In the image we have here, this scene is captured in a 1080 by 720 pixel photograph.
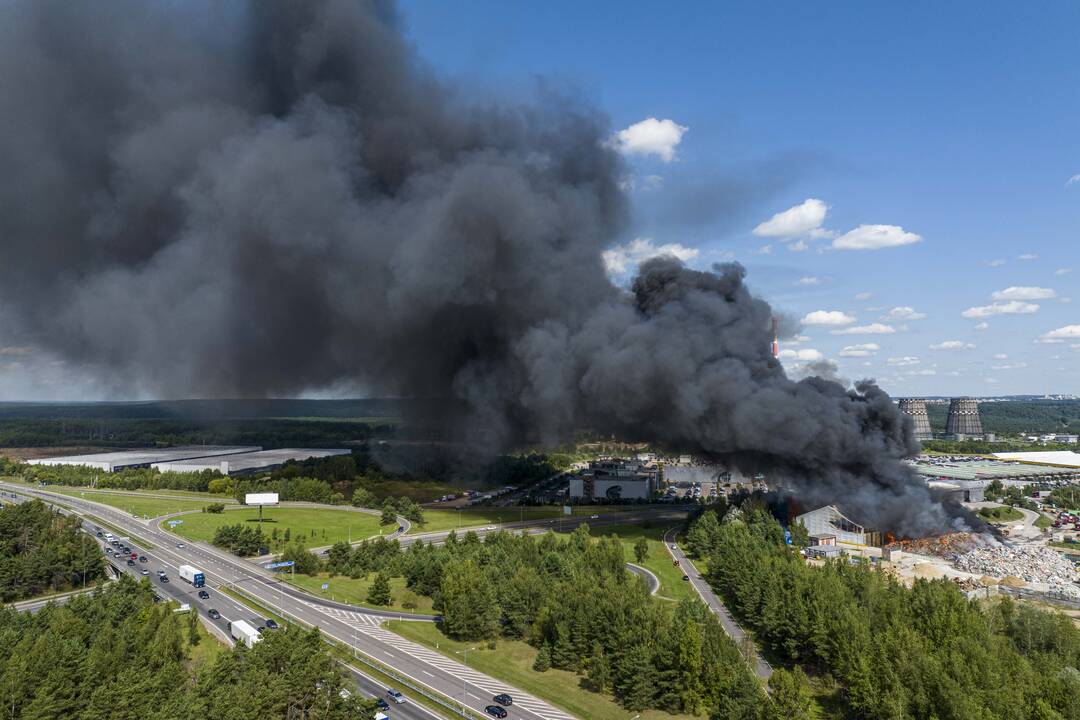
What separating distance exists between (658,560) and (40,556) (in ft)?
144

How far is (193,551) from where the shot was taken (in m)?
58.1

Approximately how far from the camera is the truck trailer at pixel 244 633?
111ft

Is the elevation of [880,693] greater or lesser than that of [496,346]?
lesser

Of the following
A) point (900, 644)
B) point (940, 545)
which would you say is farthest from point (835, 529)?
point (900, 644)

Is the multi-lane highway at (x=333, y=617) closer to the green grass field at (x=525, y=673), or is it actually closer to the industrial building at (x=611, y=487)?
the green grass field at (x=525, y=673)

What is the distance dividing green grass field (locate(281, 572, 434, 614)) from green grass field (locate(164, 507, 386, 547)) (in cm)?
1167

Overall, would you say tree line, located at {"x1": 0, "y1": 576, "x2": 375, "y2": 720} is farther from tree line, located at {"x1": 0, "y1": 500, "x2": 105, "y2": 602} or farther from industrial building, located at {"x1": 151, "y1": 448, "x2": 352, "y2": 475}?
industrial building, located at {"x1": 151, "y1": 448, "x2": 352, "y2": 475}

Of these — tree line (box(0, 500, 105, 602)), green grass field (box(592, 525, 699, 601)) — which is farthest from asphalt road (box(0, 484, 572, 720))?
green grass field (box(592, 525, 699, 601))

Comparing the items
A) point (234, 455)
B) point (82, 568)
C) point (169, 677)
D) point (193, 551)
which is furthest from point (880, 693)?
point (234, 455)

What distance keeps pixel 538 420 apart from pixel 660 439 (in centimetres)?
1242

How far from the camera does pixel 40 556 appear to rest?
46031 mm

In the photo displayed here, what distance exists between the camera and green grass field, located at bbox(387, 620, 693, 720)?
28938 mm

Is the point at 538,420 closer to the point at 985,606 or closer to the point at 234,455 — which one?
the point at 985,606

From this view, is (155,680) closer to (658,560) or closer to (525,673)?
(525,673)
